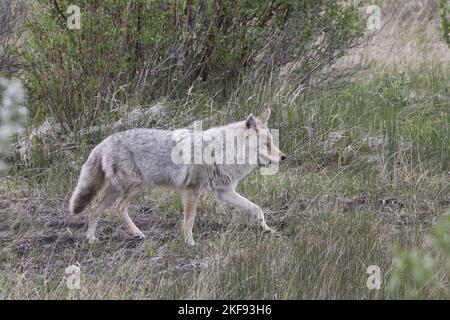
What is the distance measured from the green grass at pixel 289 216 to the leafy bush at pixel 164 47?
1.31 feet

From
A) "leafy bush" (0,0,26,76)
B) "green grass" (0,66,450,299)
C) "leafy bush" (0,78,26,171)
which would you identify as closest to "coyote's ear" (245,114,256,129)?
"green grass" (0,66,450,299)

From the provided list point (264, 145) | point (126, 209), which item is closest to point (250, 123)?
point (264, 145)

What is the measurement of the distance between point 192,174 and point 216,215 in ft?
2.32

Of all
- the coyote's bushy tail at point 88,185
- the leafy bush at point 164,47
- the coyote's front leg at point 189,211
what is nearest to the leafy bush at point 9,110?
the leafy bush at point 164,47

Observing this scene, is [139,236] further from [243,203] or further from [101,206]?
[243,203]

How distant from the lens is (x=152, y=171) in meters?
6.97

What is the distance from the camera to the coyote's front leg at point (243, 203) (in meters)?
6.88

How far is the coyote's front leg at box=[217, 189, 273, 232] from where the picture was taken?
688 centimetres

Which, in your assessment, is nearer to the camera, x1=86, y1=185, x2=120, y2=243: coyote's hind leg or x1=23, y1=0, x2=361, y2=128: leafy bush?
x1=86, y1=185, x2=120, y2=243: coyote's hind leg

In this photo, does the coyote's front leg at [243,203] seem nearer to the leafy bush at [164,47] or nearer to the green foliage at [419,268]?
the green foliage at [419,268]

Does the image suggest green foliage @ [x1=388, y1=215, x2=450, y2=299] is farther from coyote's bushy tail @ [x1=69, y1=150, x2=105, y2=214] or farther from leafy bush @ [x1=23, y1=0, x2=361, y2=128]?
leafy bush @ [x1=23, y1=0, x2=361, y2=128]

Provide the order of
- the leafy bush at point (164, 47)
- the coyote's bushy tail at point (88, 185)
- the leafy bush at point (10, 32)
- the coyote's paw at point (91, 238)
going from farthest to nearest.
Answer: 1. the leafy bush at point (10, 32)
2. the leafy bush at point (164, 47)
3. the coyote's bushy tail at point (88, 185)
4. the coyote's paw at point (91, 238)

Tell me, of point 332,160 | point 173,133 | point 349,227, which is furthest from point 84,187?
point 332,160

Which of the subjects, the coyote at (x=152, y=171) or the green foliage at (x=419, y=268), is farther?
the coyote at (x=152, y=171)
